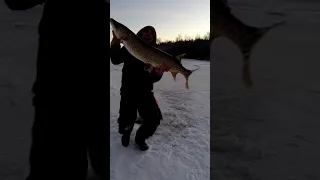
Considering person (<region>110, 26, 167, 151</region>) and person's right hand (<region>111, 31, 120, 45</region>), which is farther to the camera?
person (<region>110, 26, 167, 151</region>)

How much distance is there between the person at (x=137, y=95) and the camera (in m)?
1.79

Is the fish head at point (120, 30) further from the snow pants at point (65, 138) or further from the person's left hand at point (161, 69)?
the snow pants at point (65, 138)

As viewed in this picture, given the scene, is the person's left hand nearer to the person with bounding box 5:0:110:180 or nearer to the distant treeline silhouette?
the distant treeline silhouette

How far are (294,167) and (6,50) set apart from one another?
1.41 m

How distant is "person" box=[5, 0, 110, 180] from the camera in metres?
1.51

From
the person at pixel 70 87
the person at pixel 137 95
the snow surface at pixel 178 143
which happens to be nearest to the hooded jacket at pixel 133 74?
the person at pixel 137 95

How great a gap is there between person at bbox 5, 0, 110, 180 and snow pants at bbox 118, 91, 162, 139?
0.33 metres

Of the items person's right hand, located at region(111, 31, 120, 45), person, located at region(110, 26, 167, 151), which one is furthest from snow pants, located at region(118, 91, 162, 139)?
person's right hand, located at region(111, 31, 120, 45)

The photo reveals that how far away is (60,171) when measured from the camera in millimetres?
1571

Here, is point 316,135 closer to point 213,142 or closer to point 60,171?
point 213,142

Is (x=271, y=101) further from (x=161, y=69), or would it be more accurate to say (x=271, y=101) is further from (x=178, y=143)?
(x=161, y=69)

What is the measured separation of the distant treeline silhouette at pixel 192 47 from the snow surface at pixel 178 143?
0.03 metres

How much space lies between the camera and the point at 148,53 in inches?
69.1

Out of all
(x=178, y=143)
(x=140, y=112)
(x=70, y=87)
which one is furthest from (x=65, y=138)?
(x=140, y=112)
